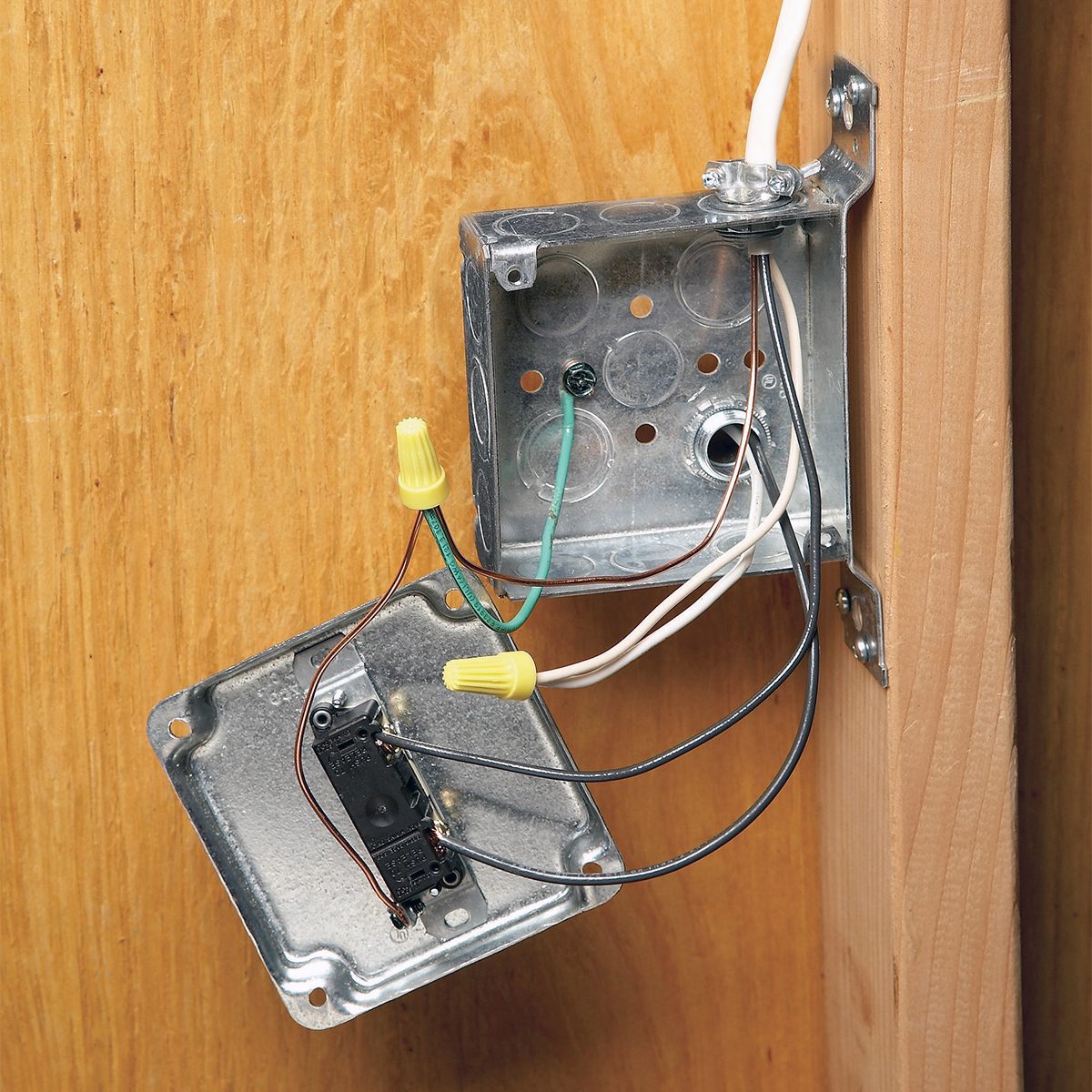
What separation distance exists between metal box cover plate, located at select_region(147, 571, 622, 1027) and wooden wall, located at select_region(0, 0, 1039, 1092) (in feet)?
0.27

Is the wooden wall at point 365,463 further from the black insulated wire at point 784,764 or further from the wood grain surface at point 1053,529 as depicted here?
the wood grain surface at point 1053,529

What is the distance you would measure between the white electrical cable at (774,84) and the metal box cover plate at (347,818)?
33 centimetres

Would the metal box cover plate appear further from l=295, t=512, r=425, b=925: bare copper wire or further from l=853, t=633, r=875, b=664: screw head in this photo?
l=853, t=633, r=875, b=664: screw head

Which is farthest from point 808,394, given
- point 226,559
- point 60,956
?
point 60,956

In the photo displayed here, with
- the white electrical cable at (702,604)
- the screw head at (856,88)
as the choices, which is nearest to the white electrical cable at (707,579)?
the white electrical cable at (702,604)

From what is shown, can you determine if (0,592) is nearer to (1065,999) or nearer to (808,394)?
(808,394)

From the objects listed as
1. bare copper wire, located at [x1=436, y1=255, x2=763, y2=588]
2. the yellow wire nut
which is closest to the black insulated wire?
bare copper wire, located at [x1=436, y1=255, x2=763, y2=588]

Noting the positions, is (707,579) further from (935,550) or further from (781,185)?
(781,185)

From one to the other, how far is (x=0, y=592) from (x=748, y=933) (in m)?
0.61

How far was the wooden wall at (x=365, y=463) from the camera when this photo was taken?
0.74m

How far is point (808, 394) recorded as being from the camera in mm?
790

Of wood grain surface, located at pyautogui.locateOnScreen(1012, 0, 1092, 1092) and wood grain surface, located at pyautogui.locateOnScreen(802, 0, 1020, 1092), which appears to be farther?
wood grain surface, located at pyautogui.locateOnScreen(1012, 0, 1092, 1092)

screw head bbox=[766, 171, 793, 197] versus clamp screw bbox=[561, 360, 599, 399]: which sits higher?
A: screw head bbox=[766, 171, 793, 197]

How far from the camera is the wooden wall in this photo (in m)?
0.74
